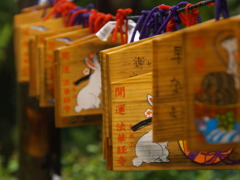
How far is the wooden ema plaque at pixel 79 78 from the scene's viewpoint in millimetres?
3428

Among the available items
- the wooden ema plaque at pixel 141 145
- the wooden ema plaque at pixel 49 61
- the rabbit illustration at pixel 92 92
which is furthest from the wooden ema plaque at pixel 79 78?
the wooden ema plaque at pixel 141 145

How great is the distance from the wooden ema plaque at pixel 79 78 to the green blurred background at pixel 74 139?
860 millimetres

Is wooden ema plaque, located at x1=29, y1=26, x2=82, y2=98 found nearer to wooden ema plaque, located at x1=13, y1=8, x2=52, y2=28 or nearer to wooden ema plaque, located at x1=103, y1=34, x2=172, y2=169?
wooden ema plaque, located at x1=13, y1=8, x2=52, y2=28

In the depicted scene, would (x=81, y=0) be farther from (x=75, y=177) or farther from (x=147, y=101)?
(x=147, y=101)

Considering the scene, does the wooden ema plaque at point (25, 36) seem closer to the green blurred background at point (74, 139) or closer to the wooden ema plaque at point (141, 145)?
the green blurred background at point (74, 139)

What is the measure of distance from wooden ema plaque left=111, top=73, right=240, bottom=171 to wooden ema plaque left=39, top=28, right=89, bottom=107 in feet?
4.06

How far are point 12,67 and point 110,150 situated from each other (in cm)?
953

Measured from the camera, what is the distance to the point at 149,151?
2.66 m

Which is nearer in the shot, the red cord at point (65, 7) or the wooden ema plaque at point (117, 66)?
the wooden ema plaque at point (117, 66)

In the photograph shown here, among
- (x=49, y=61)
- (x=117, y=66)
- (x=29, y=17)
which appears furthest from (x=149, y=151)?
(x=29, y=17)

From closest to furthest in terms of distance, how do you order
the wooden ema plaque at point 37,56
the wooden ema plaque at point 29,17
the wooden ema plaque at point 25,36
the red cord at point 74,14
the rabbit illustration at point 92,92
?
1. the rabbit illustration at point 92,92
2. the wooden ema plaque at point 37,56
3. the red cord at point 74,14
4. the wooden ema plaque at point 25,36
5. the wooden ema plaque at point 29,17

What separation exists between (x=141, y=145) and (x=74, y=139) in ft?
26.0

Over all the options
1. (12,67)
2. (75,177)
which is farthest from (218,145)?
(12,67)

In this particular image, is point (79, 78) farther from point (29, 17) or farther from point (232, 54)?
point (29, 17)
